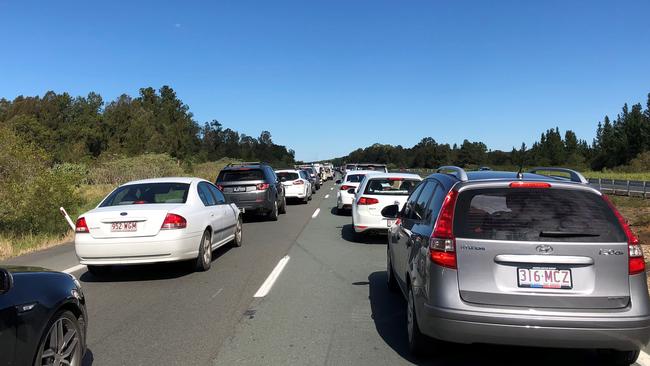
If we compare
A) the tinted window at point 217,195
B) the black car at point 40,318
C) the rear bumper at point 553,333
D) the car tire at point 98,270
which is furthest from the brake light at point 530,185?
the tinted window at point 217,195

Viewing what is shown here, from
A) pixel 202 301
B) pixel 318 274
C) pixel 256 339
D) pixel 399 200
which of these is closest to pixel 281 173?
pixel 399 200

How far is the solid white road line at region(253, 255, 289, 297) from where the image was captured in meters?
7.29

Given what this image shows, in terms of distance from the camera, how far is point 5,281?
328 centimetres

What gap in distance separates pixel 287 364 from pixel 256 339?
77 centimetres

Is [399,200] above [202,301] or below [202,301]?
above

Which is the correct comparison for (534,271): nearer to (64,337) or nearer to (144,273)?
(64,337)

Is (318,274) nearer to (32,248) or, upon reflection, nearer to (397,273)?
(397,273)

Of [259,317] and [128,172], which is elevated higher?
[128,172]

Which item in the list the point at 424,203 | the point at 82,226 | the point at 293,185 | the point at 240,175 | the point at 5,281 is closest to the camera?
the point at 5,281

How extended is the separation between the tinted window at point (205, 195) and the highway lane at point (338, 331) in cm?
193

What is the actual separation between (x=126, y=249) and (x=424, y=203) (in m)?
4.71

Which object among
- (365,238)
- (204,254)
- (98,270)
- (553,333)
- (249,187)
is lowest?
(365,238)

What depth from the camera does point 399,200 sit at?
12.1m

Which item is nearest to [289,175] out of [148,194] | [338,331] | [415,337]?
[148,194]
